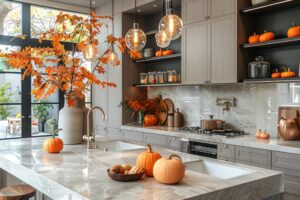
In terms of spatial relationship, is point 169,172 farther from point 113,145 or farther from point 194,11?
point 194,11

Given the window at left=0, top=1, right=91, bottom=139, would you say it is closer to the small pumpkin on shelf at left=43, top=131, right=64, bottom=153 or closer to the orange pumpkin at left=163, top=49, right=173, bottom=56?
the orange pumpkin at left=163, top=49, right=173, bottom=56

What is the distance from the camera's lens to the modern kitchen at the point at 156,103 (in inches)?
77.9

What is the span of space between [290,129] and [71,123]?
8.33ft

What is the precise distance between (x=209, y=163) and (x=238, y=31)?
2.37 m

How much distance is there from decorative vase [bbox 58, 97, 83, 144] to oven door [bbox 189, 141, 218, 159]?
1.77 metres

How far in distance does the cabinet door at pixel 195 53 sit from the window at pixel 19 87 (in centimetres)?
254

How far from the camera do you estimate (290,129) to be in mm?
3785

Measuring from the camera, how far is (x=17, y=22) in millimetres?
5992

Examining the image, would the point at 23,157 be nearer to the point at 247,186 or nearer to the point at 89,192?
the point at 89,192

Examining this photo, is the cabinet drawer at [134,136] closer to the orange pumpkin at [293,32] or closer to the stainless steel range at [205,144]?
the stainless steel range at [205,144]

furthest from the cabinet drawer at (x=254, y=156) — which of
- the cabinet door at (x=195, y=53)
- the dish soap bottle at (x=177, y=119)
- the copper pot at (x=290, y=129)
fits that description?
the dish soap bottle at (x=177, y=119)

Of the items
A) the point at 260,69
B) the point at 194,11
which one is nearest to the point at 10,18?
the point at 194,11

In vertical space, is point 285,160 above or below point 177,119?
below

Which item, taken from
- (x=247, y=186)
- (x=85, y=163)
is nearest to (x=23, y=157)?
(x=85, y=163)
